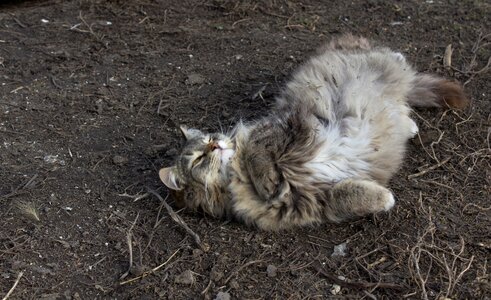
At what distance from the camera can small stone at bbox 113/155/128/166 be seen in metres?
4.20

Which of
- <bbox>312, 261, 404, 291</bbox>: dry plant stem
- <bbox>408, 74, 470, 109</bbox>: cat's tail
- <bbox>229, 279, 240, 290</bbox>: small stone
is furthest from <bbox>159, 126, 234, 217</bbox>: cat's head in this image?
<bbox>408, 74, 470, 109</bbox>: cat's tail

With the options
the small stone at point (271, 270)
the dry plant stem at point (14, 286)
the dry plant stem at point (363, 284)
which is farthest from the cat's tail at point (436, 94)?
the dry plant stem at point (14, 286)

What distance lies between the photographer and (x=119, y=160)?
13.8 ft

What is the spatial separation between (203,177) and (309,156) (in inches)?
28.7

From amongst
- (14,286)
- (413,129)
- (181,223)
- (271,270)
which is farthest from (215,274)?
(413,129)

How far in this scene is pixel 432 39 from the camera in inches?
219

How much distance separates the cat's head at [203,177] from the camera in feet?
12.2

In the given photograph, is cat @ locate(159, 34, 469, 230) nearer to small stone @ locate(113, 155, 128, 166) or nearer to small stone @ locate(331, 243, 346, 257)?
small stone @ locate(331, 243, 346, 257)

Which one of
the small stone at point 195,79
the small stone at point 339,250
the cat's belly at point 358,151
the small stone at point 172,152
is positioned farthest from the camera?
the small stone at point 195,79

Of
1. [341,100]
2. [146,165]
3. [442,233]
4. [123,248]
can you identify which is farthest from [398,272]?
[146,165]

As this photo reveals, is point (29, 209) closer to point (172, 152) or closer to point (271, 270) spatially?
point (172, 152)

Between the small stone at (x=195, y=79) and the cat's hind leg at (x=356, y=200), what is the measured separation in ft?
6.56

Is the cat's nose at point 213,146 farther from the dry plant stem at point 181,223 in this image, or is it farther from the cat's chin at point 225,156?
the dry plant stem at point 181,223

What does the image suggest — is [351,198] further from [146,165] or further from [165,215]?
[146,165]
